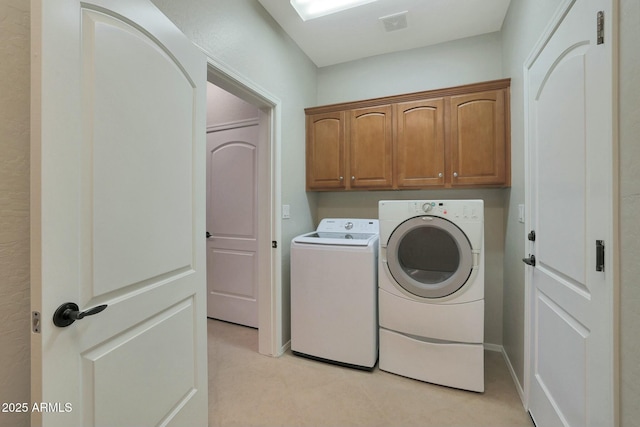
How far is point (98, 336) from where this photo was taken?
862 millimetres

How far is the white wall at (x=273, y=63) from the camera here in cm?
151

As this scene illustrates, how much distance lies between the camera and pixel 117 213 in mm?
916

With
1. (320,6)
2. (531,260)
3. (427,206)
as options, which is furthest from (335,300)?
(320,6)

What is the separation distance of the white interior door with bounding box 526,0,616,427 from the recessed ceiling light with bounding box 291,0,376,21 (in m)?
A: 1.24

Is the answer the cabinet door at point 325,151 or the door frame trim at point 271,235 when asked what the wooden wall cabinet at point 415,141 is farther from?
the door frame trim at point 271,235

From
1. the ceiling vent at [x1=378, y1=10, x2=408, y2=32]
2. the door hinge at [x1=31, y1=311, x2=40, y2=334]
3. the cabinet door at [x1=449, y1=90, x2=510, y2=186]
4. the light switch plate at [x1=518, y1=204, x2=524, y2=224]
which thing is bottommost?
the door hinge at [x1=31, y1=311, x2=40, y2=334]

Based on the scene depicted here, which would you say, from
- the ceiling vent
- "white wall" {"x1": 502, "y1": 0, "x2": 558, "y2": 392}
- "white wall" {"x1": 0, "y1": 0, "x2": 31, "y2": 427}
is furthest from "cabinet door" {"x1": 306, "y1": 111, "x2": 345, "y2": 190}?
"white wall" {"x1": 0, "y1": 0, "x2": 31, "y2": 427}

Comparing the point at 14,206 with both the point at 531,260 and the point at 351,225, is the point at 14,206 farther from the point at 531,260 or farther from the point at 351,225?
the point at 531,260

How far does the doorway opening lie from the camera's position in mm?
2186

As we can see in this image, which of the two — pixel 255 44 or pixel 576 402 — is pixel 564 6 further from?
pixel 255 44

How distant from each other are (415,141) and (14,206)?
230cm

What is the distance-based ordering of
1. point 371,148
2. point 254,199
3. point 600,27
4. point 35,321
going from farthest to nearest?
point 254,199, point 371,148, point 600,27, point 35,321

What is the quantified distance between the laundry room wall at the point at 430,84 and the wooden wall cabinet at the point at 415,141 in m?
0.30

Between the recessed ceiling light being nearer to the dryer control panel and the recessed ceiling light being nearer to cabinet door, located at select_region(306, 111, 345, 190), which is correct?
cabinet door, located at select_region(306, 111, 345, 190)
